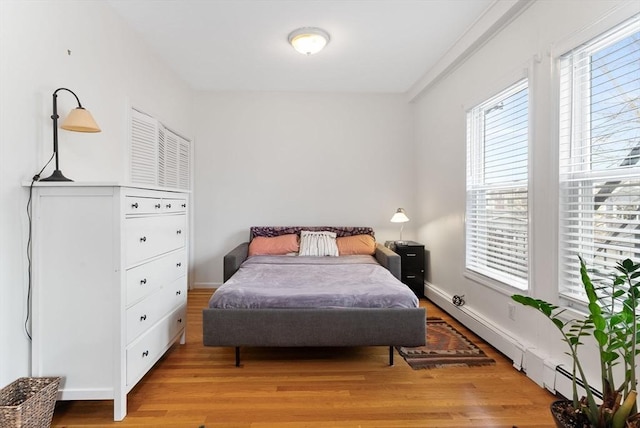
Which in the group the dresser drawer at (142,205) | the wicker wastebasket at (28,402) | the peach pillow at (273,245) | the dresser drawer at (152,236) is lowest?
the wicker wastebasket at (28,402)

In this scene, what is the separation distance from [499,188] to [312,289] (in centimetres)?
169

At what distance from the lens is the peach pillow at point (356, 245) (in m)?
3.86

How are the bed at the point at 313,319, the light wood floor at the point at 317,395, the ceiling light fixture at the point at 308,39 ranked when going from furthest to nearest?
the ceiling light fixture at the point at 308,39 → the bed at the point at 313,319 → the light wood floor at the point at 317,395

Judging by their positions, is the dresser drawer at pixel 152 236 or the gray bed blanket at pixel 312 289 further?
the gray bed blanket at pixel 312 289

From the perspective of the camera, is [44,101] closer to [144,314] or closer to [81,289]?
[81,289]

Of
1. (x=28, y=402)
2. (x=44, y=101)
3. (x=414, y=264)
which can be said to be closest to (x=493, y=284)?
(x=414, y=264)

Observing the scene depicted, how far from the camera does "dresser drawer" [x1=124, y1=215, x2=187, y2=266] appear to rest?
171cm

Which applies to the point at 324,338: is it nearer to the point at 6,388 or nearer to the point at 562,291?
the point at 562,291

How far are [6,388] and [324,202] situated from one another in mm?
3372

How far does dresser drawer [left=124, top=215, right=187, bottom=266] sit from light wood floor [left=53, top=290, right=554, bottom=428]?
2.69ft

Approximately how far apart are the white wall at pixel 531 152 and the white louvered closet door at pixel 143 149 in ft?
9.95

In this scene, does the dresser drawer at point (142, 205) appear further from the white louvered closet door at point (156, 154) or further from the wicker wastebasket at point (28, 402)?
the white louvered closet door at point (156, 154)

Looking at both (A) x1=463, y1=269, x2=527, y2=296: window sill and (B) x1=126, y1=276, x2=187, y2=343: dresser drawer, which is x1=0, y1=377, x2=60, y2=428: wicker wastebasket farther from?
(A) x1=463, y1=269, x2=527, y2=296: window sill

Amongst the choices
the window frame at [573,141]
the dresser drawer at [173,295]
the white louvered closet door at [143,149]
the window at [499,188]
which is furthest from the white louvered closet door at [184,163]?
the window frame at [573,141]
